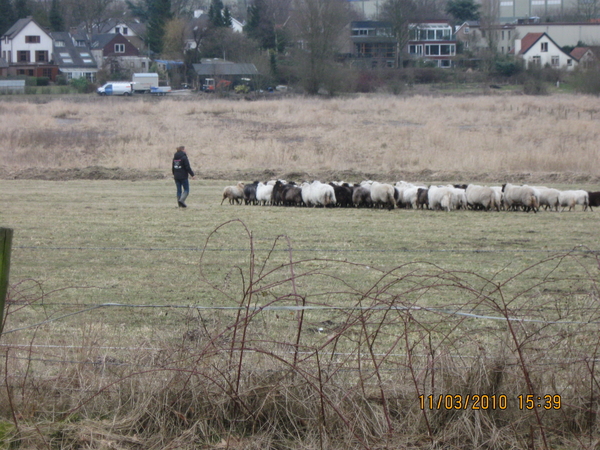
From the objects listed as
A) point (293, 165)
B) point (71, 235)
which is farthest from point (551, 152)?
point (71, 235)

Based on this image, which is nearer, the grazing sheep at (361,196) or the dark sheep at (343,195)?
the grazing sheep at (361,196)

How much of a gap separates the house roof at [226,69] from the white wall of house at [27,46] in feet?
75.9

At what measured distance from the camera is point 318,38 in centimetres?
8238

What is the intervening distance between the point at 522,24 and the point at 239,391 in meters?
145

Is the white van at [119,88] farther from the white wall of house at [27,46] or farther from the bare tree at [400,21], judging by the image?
the bare tree at [400,21]

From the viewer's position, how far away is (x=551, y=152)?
121 ft

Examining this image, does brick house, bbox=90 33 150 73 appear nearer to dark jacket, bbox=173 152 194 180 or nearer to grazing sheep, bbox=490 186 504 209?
dark jacket, bbox=173 152 194 180

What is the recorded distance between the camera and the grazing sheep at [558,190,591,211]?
23.1 meters

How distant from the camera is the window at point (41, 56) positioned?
10500 centimetres

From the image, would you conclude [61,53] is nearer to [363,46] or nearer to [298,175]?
[363,46]

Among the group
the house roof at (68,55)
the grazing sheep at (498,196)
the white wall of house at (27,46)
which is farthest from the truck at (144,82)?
the grazing sheep at (498,196)

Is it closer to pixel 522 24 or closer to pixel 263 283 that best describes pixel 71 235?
pixel 263 283

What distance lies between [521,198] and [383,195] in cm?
427
